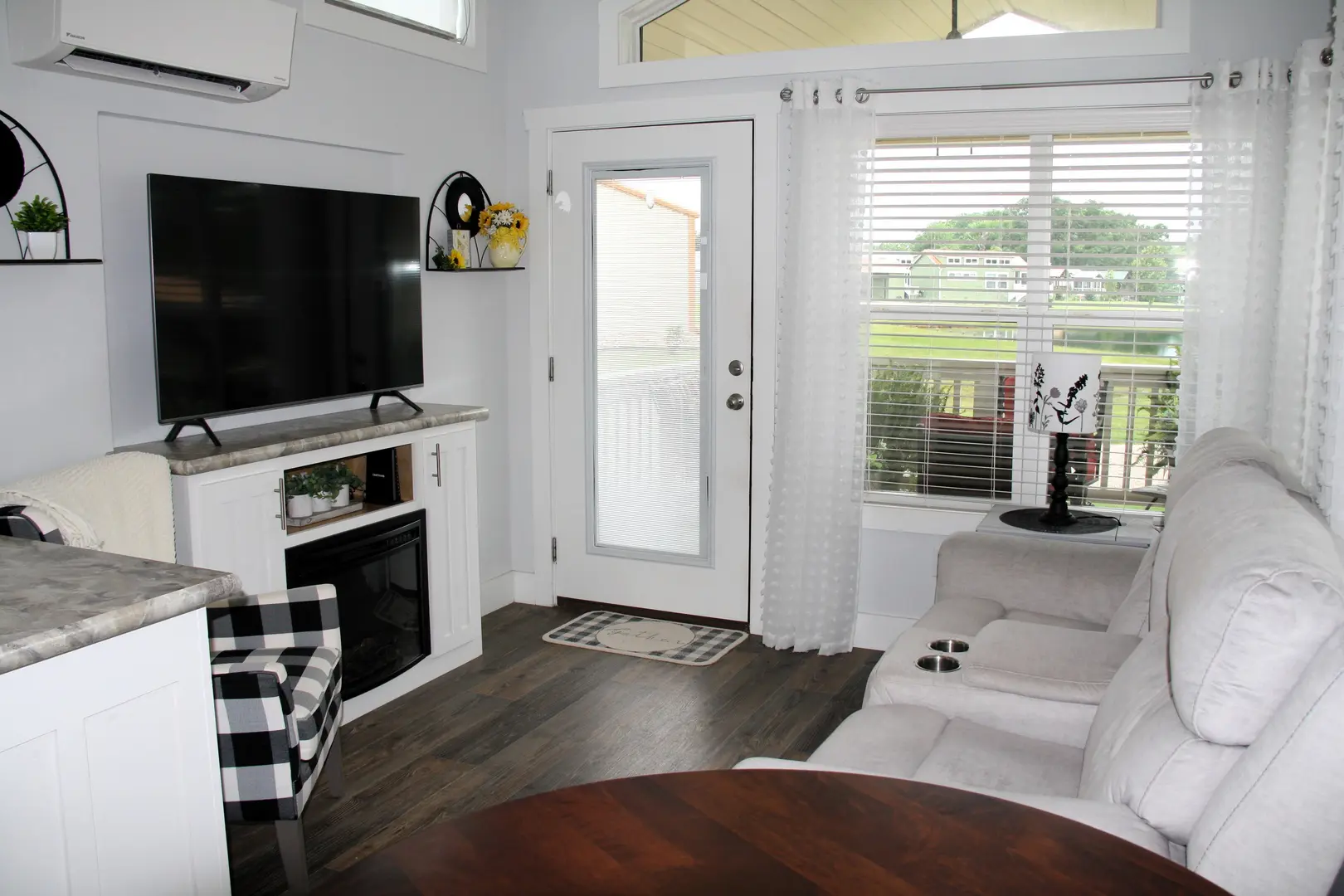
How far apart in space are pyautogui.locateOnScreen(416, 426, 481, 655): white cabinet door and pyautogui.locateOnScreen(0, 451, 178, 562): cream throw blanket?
1048 millimetres

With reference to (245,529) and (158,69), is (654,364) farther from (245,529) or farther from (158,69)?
(158,69)

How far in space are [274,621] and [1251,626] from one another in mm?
2222

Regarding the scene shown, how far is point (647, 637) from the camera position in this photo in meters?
4.41

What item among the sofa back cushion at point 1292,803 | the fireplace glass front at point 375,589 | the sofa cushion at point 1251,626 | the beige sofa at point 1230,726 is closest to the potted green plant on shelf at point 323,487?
the fireplace glass front at point 375,589

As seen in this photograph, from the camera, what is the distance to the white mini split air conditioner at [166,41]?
264 centimetres

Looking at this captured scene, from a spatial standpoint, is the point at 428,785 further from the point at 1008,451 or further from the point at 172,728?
the point at 1008,451

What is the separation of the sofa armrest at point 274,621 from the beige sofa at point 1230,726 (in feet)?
4.59

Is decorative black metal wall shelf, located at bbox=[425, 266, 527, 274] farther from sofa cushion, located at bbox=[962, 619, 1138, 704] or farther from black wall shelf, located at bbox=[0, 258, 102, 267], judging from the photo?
sofa cushion, located at bbox=[962, 619, 1138, 704]

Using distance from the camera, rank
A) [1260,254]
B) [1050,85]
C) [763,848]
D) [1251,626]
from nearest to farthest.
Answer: [763,848]
[1251,626]
[1260,254]
[1050,85]

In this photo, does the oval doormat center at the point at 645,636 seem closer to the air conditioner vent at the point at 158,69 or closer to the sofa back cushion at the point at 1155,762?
the air conditioner vent at the point at 158,69

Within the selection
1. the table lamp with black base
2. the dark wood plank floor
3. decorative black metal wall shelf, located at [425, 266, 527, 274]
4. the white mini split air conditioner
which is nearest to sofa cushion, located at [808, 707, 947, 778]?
the dark wood plank floor

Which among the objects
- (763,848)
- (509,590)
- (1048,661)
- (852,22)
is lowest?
(509,590)

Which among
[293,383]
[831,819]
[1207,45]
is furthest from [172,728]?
[1207,45]

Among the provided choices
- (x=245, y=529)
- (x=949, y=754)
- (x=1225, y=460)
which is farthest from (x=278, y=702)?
(x=1225, y=460)
